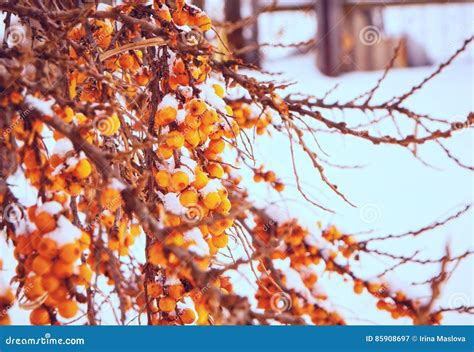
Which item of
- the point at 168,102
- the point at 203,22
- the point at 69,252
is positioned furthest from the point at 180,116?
the point at 69,252

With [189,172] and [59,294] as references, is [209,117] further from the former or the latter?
[59,294]

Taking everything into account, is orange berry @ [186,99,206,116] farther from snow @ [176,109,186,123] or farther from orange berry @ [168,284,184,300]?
orange berry @ [168,284,184,300]

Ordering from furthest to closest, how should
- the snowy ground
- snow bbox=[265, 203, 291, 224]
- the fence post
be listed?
the fence post, the snowy ground, snow bbox=[265, 203, 291, 224]

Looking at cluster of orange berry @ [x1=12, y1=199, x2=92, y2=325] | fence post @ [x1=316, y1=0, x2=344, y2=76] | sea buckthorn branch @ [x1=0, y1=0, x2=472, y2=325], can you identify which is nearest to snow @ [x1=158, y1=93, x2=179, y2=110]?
sea buckthorn branch @ [x1=0, y1=0, x2=472, y2=325]

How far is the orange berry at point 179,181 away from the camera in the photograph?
0.64 metres

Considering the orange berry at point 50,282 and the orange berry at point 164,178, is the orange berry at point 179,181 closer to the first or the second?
the orange berry at point 164,178

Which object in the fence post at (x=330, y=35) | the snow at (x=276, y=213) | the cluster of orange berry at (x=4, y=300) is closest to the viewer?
the cluster of orange berry at (x=4, y=300)

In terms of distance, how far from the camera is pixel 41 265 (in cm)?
48

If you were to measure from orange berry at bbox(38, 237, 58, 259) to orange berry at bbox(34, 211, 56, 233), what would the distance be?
0.02 m

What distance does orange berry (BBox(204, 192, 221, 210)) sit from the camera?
0.64 m

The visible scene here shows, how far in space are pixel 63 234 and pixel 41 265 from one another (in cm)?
3

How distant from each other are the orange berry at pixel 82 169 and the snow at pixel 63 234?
0.05 metres

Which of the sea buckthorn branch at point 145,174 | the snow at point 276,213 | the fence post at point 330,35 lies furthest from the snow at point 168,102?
the fence post at point 330,35

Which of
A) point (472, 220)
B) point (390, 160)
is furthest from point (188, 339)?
point (390, 160)
